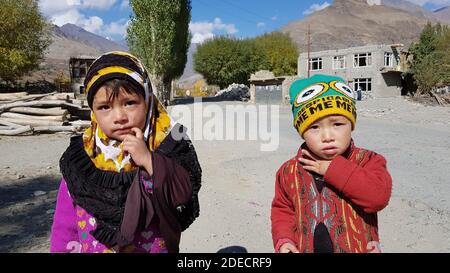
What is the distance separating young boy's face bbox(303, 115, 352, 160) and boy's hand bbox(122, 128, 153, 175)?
69 centimetres

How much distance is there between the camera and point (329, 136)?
5.17ft

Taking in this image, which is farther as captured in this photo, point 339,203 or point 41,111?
point 41,111

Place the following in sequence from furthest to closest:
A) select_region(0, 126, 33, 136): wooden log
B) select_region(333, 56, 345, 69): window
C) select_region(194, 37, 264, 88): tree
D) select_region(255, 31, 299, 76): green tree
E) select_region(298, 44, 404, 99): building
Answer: select_region(255, 31, 299, 76): green tree, select_region(194, 37, 264, 88): tree, select_region(333, 56, 345, 69): window, select_region(298, 44, 404, 99): building, select_region(0, 126, 33, 136): wooden log

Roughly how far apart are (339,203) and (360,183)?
16 centimetres

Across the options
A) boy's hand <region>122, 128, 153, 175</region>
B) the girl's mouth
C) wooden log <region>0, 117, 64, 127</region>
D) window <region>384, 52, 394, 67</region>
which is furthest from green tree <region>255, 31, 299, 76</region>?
boy's hand <region>122, 128, 153, 175</region>

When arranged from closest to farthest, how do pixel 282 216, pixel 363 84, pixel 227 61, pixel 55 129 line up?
pixel 282 216 < pixel 55 129 < pixel 363 84 < pixel 227 61

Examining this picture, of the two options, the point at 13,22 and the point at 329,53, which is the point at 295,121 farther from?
the point at 329,53

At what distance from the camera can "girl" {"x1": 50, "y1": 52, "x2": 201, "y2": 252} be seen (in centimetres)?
141

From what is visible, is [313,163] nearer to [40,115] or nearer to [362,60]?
[40,115]

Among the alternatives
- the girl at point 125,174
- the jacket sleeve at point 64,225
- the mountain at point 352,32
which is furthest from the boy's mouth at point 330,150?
the mountain at point 352,32

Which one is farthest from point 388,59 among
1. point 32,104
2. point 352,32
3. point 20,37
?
point 352,32

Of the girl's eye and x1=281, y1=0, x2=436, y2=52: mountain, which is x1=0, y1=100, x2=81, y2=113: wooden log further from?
x1=281, y1=0, x2=436, y2=52: mountain
